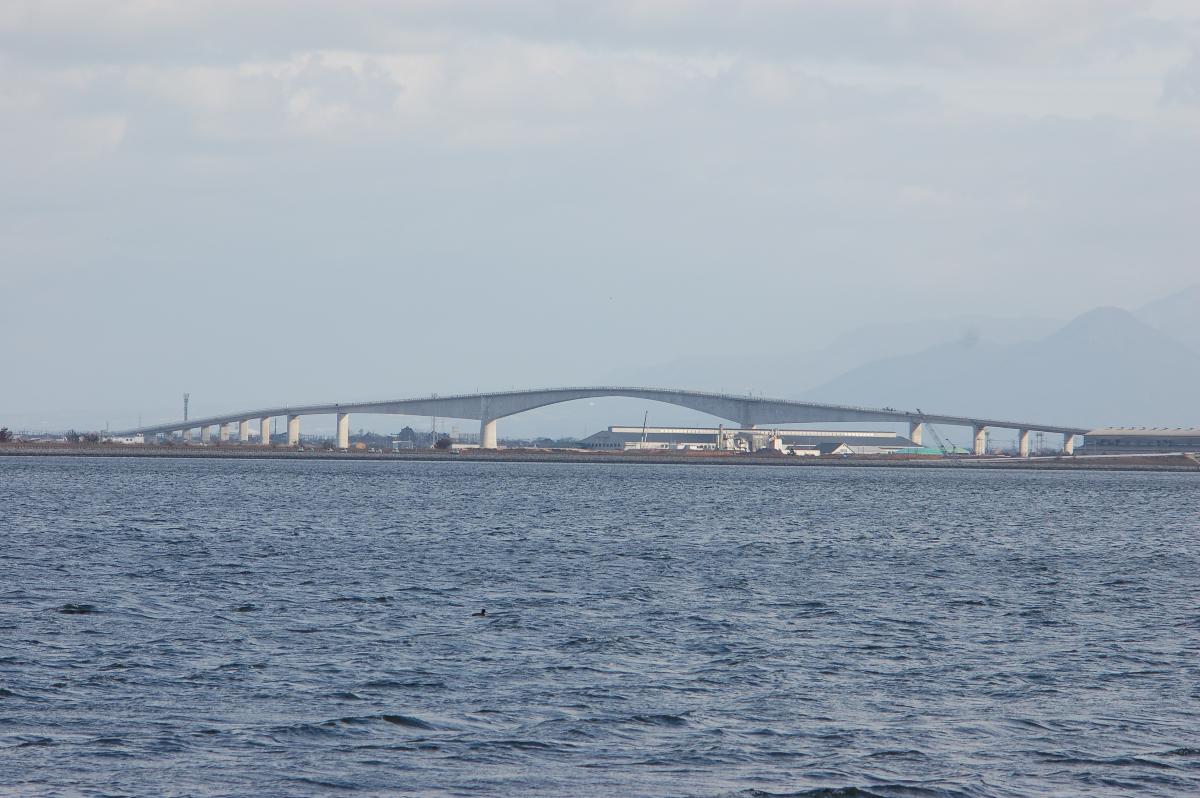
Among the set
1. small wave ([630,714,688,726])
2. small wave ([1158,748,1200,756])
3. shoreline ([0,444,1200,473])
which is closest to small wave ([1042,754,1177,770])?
small wave ([1158,748,1200,756])

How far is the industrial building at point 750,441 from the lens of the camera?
545 feet

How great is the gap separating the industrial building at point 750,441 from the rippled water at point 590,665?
128 m

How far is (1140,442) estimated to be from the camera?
154m

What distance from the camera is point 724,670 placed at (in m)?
16.7

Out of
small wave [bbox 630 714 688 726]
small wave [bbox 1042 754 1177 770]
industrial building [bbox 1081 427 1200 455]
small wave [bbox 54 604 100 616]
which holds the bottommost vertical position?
small wave [bbox 1042 754 1177 770]

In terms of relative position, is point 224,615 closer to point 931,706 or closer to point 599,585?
point 599,585

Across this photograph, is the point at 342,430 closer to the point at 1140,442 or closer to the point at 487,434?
the point at 487,434

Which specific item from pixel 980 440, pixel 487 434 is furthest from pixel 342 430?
pixel 980 440

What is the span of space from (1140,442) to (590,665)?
5869 inches

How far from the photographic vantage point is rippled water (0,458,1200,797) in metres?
12.1

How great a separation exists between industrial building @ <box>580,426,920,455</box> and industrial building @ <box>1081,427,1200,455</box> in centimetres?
2000

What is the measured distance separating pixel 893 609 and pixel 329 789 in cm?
1339

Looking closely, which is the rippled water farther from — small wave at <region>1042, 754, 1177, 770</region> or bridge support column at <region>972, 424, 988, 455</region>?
bridge support column at <region>972, 424, 988, 455</region>

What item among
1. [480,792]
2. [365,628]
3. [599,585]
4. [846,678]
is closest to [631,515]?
[599,585]
